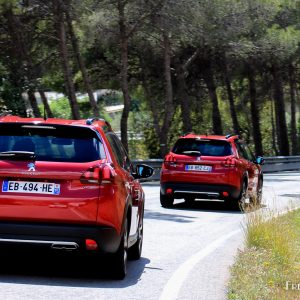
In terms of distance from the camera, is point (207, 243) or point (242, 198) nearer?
point (207, 243)

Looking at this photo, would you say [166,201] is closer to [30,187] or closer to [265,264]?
[265,264]

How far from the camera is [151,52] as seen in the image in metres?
42.5

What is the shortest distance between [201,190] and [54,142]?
404 inches

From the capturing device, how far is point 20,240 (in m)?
8.95

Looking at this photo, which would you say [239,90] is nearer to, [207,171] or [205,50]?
[205,50]

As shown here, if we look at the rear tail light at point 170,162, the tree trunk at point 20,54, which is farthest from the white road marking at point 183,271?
the tree trunk at point 20,54

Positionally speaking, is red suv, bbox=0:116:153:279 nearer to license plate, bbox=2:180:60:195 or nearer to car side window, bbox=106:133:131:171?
license plate, bbox=2:180:60:195

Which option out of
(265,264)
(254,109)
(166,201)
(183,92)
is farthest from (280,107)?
(265,264)

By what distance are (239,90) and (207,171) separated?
134 ft

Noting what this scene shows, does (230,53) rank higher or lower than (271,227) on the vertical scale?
lower

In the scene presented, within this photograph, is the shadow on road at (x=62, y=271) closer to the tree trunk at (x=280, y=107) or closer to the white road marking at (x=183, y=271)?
the white road marking at (x=183, y=271)

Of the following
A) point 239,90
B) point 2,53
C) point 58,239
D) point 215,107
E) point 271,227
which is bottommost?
point 239,90

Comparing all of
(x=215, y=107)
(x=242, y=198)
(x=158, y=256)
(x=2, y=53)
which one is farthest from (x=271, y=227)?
(x=215, y=107)

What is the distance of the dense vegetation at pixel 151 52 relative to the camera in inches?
1342
